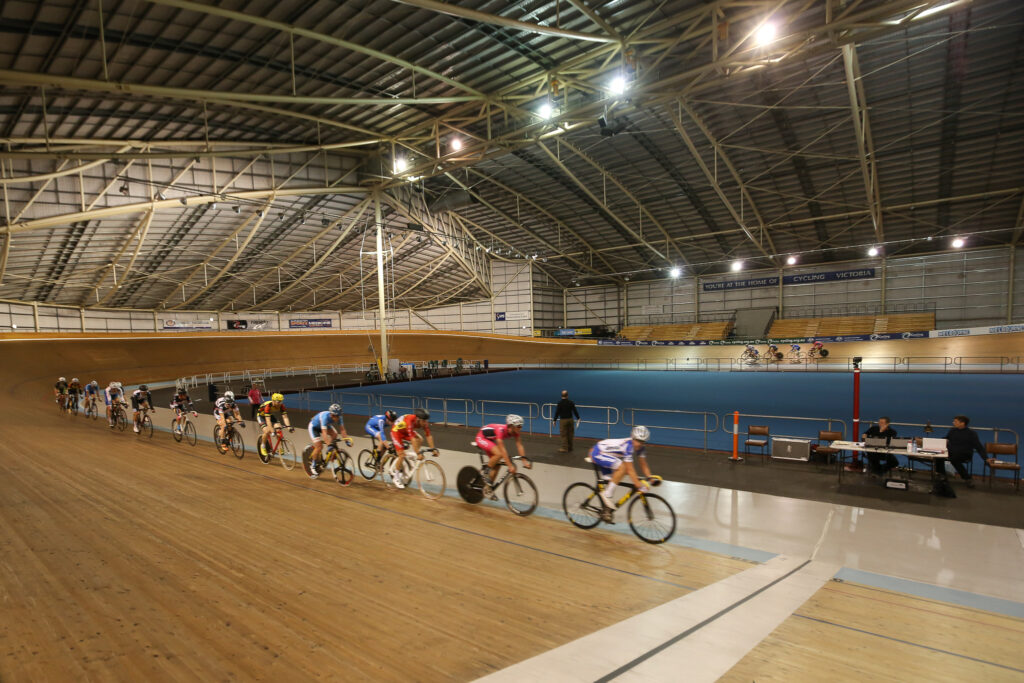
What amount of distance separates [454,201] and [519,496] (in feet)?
81.0

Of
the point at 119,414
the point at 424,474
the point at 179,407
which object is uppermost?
the point at 179,407

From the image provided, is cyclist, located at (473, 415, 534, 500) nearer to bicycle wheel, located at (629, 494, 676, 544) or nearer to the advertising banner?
bicycle wheel, located at (629, 494, 676, 544)

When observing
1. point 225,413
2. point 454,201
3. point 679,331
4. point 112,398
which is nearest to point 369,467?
point 225,413

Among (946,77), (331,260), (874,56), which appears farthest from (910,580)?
(331,260)

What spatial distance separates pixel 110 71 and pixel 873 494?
20.5 m

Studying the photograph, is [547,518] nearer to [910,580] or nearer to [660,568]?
[660,568]

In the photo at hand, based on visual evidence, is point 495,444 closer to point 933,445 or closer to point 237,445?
point 933,445

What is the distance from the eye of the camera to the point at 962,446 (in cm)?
717

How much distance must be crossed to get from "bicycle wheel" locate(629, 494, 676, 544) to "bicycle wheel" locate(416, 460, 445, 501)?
9.96ft

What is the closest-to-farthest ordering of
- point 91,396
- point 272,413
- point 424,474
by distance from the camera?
point 424,474 → point 272,413 → point 91,396

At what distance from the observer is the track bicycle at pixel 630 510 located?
17.4 feet

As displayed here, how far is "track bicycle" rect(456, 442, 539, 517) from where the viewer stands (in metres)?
6.30

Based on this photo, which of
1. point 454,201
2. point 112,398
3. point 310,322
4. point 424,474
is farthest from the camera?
point 310,322

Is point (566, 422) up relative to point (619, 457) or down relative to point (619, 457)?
down
